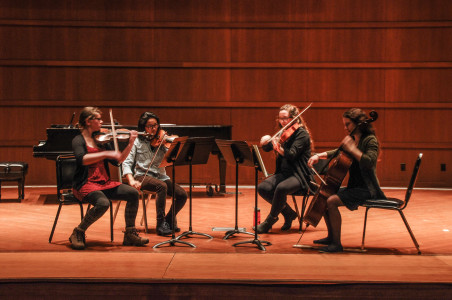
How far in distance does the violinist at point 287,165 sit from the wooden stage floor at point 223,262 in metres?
0.29

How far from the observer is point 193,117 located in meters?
8.58

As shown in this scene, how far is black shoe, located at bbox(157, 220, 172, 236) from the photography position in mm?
4816

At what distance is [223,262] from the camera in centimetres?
355

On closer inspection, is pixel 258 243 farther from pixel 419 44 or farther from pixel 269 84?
pixel 419 44

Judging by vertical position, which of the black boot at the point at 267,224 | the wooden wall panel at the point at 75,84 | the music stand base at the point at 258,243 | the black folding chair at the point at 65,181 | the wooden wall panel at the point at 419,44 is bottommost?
the music stand base at the point at 258,243

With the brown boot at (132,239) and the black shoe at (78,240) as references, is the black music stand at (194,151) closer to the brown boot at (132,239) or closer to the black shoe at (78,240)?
the brown boot at (132,239)

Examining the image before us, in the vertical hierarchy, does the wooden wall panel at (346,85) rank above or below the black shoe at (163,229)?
above

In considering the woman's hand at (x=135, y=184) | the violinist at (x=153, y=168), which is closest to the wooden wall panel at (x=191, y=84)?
the violinist at (x=153, y=168)

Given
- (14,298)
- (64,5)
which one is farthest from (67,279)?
(64,5)

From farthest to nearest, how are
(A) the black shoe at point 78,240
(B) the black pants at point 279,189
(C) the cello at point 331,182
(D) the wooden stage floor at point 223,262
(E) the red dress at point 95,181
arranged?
1. (B) the black pants at point 279,189
2. (E) the red dress at point 95,181
3. (A) the black shoe at point 78,240
4. (C) the cello at point 331,182
5. (D) the wooden stage floor at point 223,262

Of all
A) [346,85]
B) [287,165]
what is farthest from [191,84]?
[287,165]

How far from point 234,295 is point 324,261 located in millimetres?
1055

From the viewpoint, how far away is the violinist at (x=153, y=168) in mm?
4816

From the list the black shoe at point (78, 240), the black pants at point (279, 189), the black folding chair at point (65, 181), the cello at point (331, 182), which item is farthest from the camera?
the black pants at point (279, 189)
